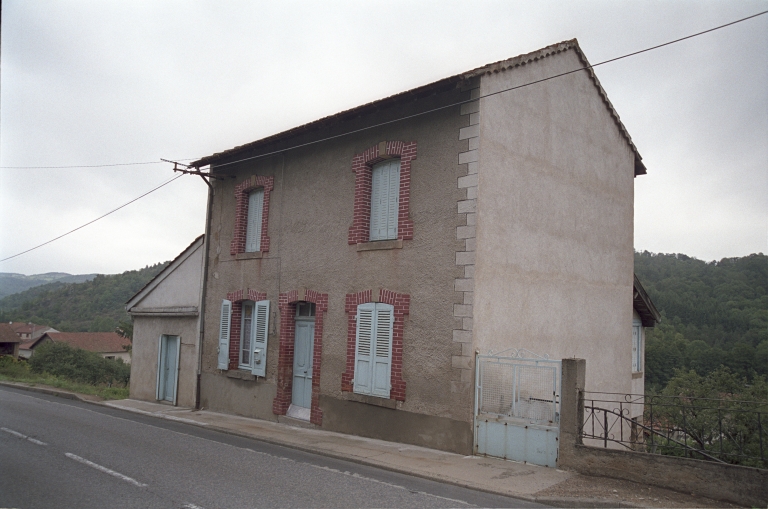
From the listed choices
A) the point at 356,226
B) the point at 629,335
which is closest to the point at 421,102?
the point at 356,226

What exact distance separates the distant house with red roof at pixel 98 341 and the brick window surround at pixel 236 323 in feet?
222

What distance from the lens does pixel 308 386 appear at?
12.8 metres

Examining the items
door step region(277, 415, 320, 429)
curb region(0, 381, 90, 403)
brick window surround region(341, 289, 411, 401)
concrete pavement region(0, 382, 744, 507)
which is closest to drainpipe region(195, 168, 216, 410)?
concrete pavement region(0, 382, 744, 507)

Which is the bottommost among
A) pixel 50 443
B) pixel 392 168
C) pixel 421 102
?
pixel 50 443

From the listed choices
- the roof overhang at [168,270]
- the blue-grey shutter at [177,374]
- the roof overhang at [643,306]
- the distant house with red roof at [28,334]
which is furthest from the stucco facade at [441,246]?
the distant house with red roof at [28,334]

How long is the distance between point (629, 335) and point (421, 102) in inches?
326

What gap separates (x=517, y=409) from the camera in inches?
367

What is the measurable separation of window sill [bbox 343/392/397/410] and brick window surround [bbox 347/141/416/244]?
298cm

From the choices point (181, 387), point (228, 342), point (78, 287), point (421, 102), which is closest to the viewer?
point (421, 102)

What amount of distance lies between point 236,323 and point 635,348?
441 inches

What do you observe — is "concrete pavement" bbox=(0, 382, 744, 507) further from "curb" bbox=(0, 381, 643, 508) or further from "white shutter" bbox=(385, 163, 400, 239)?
"white shutter" bbox=(385, 163, 400, 239)

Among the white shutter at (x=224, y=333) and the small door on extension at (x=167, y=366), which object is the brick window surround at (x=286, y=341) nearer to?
the white shutter at (x=224, y=333)

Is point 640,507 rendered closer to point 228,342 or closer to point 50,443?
point 50,443

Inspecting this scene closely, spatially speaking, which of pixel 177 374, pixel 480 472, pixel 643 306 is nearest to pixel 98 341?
pixel 177 374
